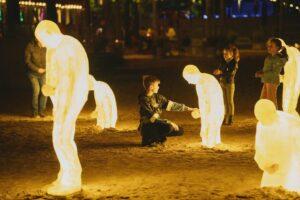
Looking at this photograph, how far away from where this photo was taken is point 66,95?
27.1 feet

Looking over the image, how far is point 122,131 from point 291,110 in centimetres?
366

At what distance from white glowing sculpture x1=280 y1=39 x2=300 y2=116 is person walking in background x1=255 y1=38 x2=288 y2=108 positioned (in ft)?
4.34

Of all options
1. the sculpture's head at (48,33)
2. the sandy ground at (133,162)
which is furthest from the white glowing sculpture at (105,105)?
the sculpture's head at (48,33)

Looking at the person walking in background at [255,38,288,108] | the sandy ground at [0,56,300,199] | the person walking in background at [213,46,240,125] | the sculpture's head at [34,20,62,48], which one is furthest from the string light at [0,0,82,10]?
the sculpture's head at [34,20,62,48]

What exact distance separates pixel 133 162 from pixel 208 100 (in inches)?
76.6

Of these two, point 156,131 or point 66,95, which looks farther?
point 156,131

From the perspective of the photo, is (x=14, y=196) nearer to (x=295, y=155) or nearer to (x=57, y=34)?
(x=57, y=34)

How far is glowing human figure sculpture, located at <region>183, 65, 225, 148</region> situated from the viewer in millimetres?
11641

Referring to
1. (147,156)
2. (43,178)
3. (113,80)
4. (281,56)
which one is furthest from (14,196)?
(113,80)

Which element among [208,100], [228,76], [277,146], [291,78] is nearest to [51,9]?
[228,76]

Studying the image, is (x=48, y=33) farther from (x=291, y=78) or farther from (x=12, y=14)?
(x=12, y=14)

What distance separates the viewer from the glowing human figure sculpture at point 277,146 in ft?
26.3

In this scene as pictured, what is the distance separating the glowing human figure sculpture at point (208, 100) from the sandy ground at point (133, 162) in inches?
13.8

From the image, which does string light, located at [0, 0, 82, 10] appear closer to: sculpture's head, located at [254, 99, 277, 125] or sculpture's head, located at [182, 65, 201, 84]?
sculpture's head, located at [182, 65, 201, 84]
